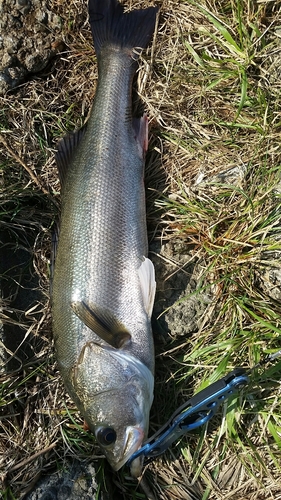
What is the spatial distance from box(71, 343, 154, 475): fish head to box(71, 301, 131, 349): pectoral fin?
2.9 inches

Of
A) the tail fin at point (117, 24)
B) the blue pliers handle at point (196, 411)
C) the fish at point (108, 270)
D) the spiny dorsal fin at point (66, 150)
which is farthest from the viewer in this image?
the tail fin at point (117, 24)

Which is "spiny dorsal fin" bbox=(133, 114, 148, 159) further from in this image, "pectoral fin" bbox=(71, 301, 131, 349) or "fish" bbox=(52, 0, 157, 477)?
"pectoral fin" bbox=(71, 301, 131, 349)

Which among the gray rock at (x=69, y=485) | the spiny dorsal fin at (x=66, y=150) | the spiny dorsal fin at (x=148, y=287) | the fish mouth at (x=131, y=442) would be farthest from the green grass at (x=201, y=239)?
the fish mouth at (x=131, y=442)

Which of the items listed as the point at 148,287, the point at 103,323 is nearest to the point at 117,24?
the point at 148,287

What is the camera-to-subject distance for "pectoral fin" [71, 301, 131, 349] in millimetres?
2994

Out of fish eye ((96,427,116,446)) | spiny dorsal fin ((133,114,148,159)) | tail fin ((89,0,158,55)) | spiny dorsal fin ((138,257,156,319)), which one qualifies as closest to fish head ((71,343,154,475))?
fish eye ((96,427,116,446))

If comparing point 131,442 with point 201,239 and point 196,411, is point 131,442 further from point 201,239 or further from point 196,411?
point 201,239

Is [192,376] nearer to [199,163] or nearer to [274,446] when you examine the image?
[274,446]

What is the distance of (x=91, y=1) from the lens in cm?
358

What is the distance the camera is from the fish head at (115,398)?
288cm

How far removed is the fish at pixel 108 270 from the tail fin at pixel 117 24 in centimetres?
1

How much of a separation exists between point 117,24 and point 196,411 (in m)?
2.80

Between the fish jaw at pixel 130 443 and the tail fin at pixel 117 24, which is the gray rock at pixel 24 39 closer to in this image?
the tail fin at pixel 117 24

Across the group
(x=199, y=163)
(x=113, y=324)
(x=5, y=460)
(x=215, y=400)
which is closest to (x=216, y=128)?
(x=199, y=163)
